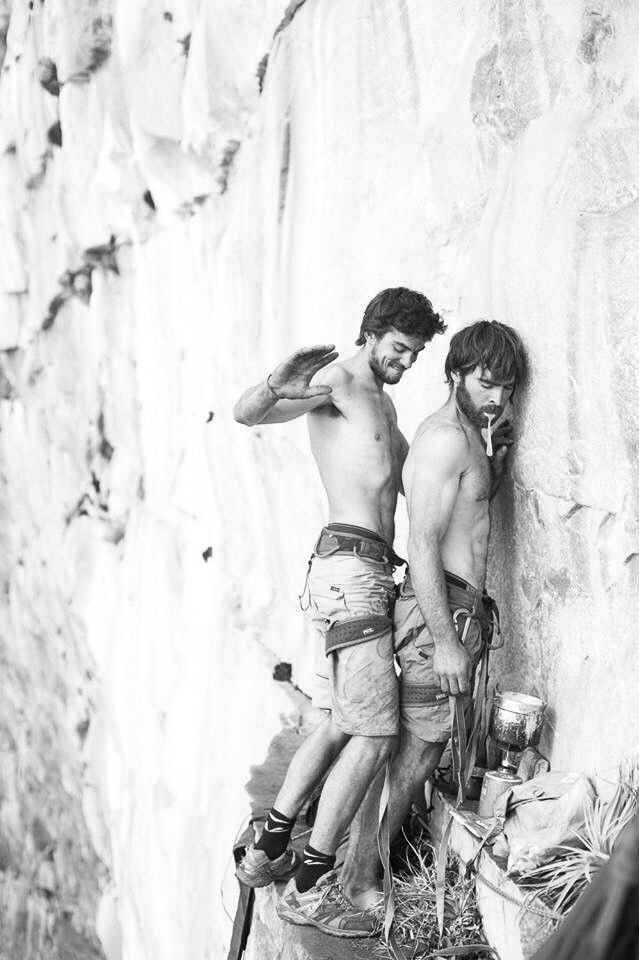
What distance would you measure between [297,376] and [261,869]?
1.49 meters

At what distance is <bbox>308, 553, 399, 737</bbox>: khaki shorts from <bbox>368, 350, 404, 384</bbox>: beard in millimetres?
548

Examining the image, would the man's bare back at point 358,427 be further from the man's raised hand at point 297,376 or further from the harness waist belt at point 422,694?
the harness waist belt at point 422,694

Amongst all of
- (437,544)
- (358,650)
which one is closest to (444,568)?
(437,544)

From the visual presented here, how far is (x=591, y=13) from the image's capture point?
2.84m

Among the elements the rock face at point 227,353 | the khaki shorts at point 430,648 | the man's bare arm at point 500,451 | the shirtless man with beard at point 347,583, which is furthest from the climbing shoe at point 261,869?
the man's bare arm at point 500,451

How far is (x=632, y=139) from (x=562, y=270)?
1.23 ft

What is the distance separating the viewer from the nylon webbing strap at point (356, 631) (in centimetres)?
291

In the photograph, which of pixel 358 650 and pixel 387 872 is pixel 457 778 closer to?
pixel 387 872

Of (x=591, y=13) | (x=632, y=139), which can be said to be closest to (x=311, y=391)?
(x=632, y=139)

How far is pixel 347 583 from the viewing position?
117 inches

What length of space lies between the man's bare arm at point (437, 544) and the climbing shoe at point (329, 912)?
27.0 inches

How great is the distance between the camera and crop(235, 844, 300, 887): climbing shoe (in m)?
3.06

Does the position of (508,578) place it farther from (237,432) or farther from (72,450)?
(72,450)

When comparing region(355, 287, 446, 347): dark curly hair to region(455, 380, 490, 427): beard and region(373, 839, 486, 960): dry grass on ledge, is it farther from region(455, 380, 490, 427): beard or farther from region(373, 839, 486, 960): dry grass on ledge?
region(373, 839, 486, 960): dry grass on ledge
